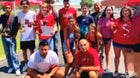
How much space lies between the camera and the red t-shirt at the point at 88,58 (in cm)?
781

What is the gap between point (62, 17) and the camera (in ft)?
33.2

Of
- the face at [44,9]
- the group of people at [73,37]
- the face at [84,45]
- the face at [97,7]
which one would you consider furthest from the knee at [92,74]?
the face at [97,7]

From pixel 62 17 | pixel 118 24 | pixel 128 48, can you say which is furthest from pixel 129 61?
pixel 62 17

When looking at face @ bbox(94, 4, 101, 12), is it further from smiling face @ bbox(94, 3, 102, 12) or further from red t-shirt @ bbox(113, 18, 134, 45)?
red t-shirt @ bbox(113, 18, 134, 45)

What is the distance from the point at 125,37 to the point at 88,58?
157cm

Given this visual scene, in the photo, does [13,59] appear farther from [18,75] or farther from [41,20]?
[41,20]

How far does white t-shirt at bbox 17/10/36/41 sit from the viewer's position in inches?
390

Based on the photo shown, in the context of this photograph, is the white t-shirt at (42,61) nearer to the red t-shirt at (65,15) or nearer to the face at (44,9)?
the face at (44,9)

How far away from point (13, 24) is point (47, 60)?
2.58m

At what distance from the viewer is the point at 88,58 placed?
25.8 feet

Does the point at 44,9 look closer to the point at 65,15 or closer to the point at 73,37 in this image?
the point at 65,15

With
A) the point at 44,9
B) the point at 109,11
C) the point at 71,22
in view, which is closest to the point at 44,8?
the point at 44,9

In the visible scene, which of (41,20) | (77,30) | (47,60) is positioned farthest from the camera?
(41,20)

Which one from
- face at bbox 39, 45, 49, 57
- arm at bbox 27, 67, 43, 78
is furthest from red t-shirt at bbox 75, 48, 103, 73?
arm at bbox 27, 67, 43, 78
